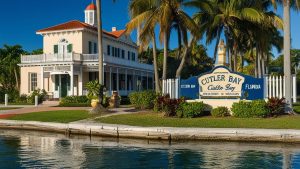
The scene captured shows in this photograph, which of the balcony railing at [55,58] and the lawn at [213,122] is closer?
the lawn at [213,122]

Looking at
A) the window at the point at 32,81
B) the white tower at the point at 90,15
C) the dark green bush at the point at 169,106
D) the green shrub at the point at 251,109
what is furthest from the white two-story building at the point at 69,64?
the green shrub at the point at 251,109

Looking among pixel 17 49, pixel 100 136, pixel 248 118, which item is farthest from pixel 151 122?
pixel 17 49

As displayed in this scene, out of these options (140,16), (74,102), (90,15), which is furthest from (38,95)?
(140,16)

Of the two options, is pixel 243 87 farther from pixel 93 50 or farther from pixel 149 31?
pixel 93 50

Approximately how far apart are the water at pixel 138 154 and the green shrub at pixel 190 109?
5147mm

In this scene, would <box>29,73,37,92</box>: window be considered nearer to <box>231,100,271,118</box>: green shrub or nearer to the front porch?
the front porch

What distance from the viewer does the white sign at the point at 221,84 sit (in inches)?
901

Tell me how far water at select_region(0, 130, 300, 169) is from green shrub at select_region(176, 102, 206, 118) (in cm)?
515

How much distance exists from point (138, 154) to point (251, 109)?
30.0ft

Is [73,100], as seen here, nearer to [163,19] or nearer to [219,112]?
[163,19]

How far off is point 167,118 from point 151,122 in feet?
4.89

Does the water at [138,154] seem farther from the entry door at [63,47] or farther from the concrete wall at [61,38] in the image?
the entry door at [63,47]

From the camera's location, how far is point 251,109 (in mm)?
21516

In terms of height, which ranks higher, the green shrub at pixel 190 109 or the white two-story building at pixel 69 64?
the white two-story building at pixel 69 64
